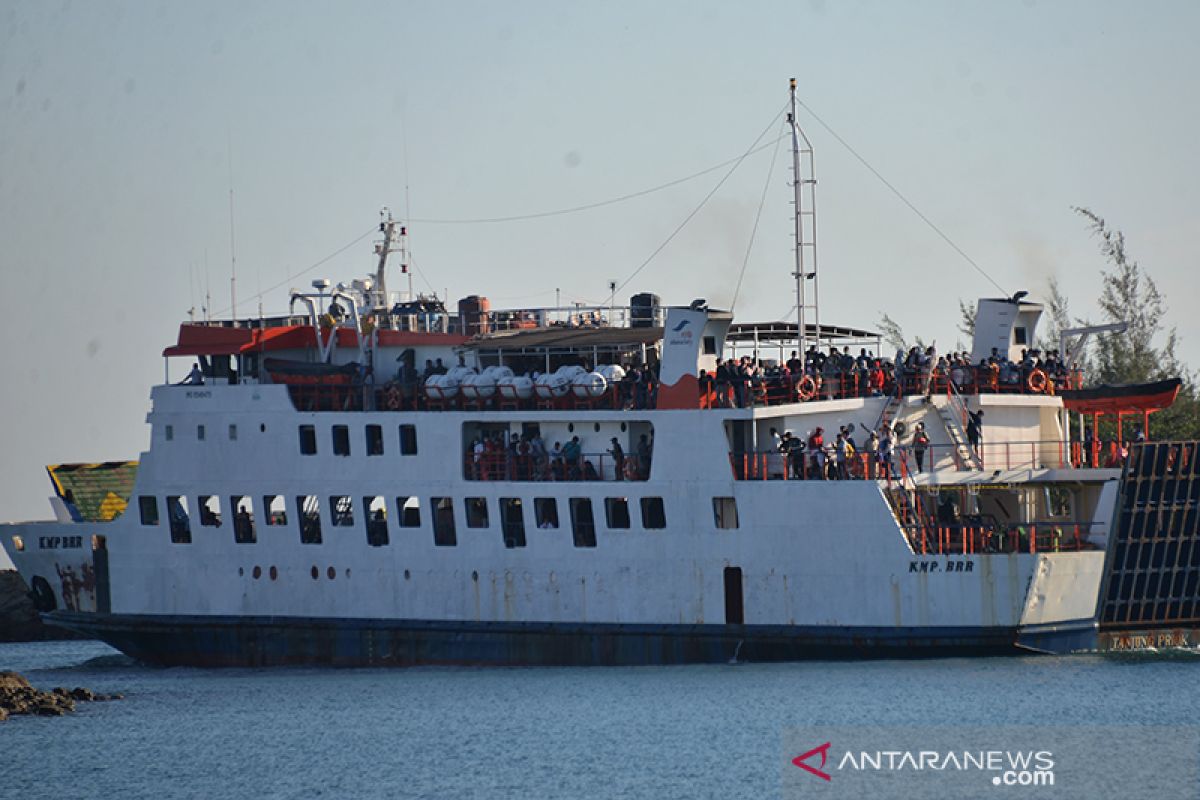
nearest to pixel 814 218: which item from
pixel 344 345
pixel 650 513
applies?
pixel 650 513

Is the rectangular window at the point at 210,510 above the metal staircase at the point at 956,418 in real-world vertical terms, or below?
below

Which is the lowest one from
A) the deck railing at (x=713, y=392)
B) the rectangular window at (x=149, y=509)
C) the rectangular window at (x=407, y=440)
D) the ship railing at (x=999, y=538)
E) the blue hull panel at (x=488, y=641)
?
the blue hull panel at (x=488, y=641)

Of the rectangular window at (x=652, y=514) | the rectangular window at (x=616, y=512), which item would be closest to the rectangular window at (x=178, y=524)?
the rectangular window at (x=616, y=512)

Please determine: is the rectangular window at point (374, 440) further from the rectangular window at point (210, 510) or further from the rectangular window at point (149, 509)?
the rectangular window at point (149, 509)

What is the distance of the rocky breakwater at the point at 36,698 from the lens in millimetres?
34719

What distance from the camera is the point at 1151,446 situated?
110ft

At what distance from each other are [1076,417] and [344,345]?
15.9 meters

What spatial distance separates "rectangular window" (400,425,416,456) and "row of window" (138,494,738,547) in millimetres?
861

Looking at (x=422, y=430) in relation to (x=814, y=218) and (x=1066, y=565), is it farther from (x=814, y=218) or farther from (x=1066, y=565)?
(x=1066, y=565)

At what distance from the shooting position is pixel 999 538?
33.8 metres

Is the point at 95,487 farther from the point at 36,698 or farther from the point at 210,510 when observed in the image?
the point at 36,698

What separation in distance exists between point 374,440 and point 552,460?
11.7 feet

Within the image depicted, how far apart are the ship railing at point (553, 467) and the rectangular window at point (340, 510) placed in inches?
98.1

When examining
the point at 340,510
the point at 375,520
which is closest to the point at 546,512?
the point at 375,520
